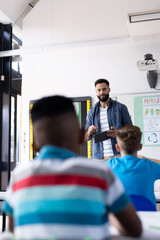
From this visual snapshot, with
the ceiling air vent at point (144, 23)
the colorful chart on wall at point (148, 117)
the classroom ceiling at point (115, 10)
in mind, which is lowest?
the colorful chart on wall at point (148, 117)

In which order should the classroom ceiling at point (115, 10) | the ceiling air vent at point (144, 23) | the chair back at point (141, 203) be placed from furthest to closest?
the classroom ceiling at point (115, 10)
the ceiling air vent at point (144, 23)
the chair back at point (141, 203)

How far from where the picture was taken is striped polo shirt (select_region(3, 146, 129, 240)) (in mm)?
657

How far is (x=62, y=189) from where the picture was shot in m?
0.68

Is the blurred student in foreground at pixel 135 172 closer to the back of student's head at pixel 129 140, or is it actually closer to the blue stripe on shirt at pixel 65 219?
the back of student's head at pixel 129 140

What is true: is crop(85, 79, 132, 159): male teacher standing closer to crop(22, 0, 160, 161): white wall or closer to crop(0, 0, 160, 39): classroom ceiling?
crop(22, 0, 160, 161): white wall

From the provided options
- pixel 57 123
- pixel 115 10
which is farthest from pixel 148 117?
pixel 57 123

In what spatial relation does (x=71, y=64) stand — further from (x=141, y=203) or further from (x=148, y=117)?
(x=141, y=203)

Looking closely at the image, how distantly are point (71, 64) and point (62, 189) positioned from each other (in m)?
4.89

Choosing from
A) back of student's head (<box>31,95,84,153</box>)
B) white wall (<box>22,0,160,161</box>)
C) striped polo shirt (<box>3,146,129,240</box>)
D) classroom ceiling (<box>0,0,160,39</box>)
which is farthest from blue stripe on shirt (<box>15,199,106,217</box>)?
classroom ceiling (<box>0,0,160,39</box>)

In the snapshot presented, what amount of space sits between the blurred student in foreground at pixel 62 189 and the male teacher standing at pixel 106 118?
2.73m

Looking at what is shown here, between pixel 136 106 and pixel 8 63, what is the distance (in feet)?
8.45

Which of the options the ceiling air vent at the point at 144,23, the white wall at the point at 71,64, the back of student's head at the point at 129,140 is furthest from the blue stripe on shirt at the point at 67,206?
the white wall at the point at 71,64

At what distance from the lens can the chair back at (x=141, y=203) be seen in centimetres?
146

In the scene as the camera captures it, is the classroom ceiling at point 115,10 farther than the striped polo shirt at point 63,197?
Yes
